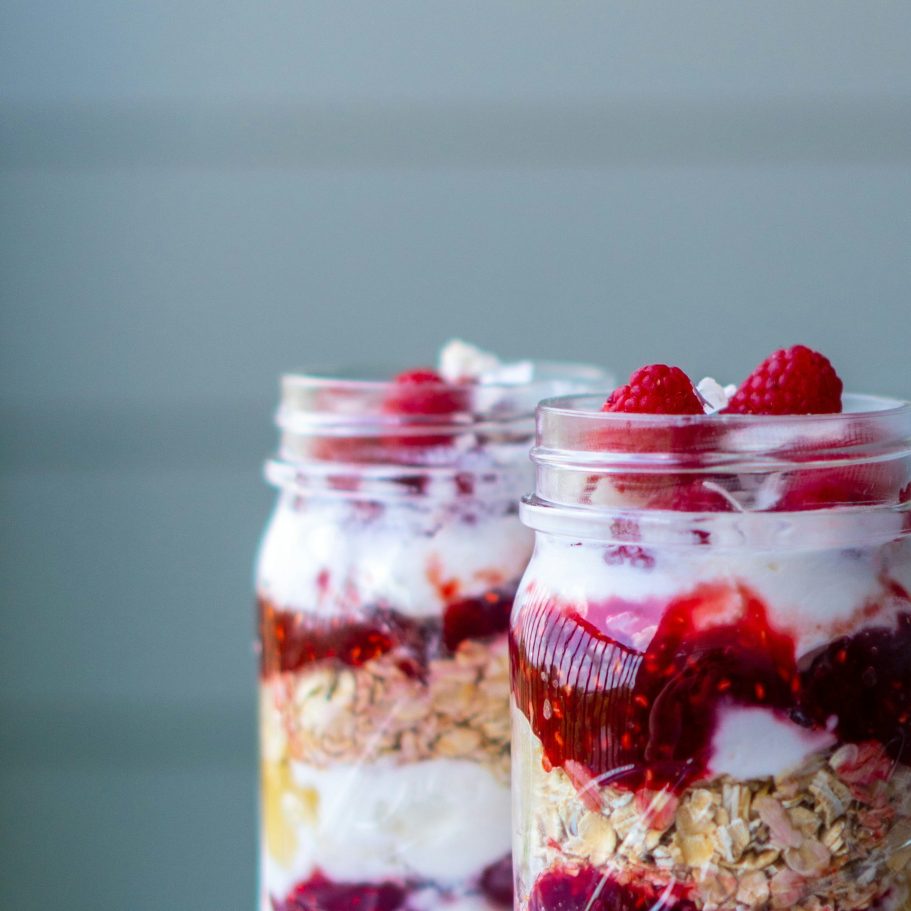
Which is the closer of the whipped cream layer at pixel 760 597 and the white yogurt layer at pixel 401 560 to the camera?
the whipped cream layer at pixel 760 597

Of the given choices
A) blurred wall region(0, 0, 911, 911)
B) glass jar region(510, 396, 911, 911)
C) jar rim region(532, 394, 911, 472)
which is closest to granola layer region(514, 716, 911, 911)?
glass jar region(510, 396, 911, 911)

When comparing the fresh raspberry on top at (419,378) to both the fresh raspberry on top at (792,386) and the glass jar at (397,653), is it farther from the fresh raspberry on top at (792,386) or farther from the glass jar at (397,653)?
the fresh raspberry on top at (792,386)

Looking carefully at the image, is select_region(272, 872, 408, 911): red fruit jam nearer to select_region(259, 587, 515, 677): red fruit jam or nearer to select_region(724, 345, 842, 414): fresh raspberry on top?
select_region(259, 587, 515, 677): red fruit jam

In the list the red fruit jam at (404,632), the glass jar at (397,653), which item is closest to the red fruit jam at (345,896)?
the glass jar at (397,653)

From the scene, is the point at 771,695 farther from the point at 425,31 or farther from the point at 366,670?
the point at 425,31

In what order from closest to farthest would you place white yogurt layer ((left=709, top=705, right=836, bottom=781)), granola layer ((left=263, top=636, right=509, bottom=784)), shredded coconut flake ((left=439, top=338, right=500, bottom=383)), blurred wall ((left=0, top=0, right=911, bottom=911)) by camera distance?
1. white yogurt layer ((left=709, top=705, right=836, bottom=781))
2. granola layer ((left=263, top=636, right=509, bottom=784))
3. shredded coconut flake ((left=439, top=338, right=500, bottom=383))
4. blurred wall ((left=0, top=0, right=911, bottom=911))
